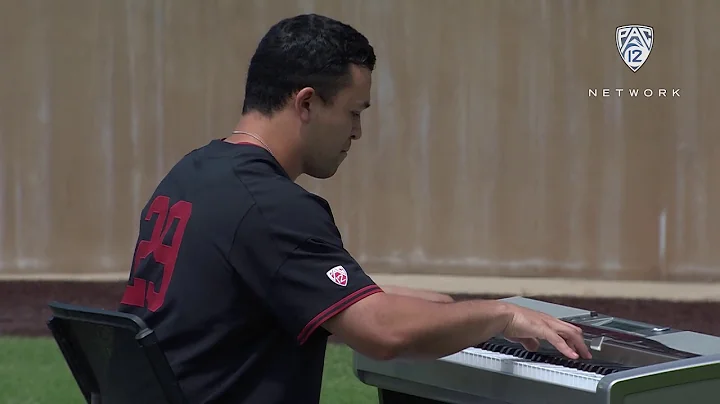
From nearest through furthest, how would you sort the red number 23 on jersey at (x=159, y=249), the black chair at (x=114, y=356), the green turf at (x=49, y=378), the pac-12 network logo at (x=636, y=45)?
1. the black chair at (x=114, y=356)
2. the red number 23 on jersey at (x=159, y=249)
3. the green turf at (x=49, y=378)
4. the pac-12 network logo at (x=636, y=45)

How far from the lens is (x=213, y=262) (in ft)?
6.98

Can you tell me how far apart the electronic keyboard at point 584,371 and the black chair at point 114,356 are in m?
0.82

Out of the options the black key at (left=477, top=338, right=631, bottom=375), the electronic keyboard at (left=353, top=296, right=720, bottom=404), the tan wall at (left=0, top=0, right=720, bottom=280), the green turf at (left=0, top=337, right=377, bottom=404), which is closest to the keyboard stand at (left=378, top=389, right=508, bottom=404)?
the electronic keyboard at (left=353, top=296, right=720, bottom=404)

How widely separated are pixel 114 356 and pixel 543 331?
860mm

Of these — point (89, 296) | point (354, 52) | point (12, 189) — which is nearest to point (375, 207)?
point (89, 296)

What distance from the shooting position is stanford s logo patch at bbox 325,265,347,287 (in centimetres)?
206

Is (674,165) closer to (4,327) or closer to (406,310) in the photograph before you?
(4,327)

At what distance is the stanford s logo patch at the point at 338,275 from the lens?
81.3 inches

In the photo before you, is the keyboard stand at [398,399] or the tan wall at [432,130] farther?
the tan wall at [432,130]

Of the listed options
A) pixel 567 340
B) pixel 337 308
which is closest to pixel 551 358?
pixel 567 340

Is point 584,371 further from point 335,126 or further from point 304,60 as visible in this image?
point 304,60

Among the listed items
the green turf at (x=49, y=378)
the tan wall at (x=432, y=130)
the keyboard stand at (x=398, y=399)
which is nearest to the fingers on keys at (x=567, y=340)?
the keyboard stand at (x=398, y=399)

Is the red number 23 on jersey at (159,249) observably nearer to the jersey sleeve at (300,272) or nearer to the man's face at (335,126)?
the jersey sleeve at (300,272)

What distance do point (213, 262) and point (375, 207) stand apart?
6448 mm
